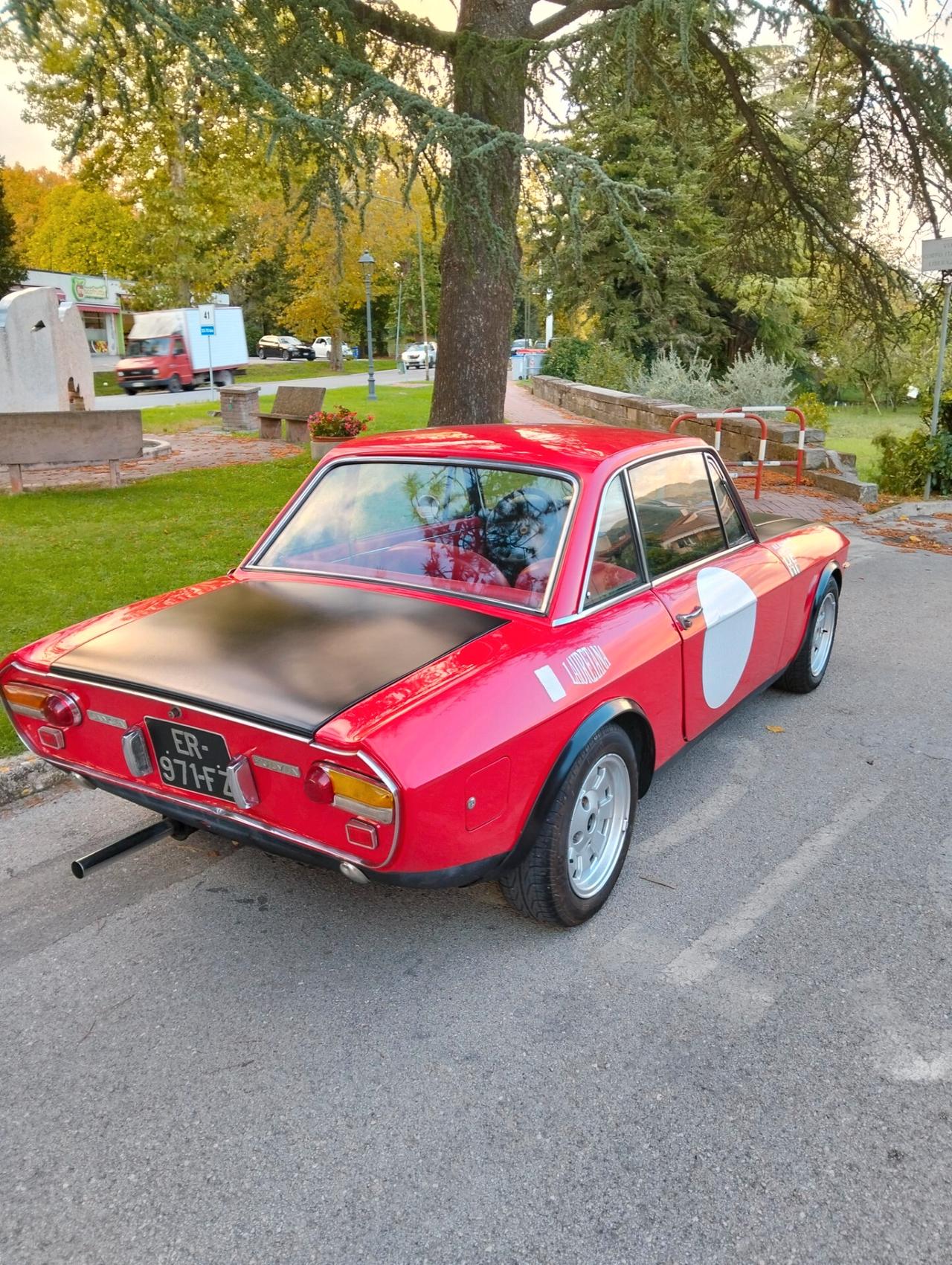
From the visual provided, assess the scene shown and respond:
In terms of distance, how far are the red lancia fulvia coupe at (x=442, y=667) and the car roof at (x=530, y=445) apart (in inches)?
0.6

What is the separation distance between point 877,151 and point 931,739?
9.26 metres

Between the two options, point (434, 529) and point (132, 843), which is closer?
point (132, 843)

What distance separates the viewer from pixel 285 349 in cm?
6075

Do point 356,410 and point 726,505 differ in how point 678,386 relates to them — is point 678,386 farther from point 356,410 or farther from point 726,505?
point 726,505

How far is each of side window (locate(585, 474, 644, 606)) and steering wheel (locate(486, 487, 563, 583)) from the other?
172 millimetres

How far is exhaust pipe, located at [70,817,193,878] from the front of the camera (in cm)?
289

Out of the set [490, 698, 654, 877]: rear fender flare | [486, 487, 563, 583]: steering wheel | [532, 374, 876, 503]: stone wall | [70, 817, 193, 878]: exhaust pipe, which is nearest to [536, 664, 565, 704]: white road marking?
[490, 698, 654, 877]: rear fender flare

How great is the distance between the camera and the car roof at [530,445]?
349 centimetres

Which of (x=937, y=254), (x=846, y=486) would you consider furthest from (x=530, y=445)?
(x=937, y=254)

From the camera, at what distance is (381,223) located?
3822 cm

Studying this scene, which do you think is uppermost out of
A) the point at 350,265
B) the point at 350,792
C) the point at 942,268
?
the point at 350,265

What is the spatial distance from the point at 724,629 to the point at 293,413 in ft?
45.8

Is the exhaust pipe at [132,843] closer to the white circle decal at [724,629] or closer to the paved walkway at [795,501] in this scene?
the white circle decal at [724,629]

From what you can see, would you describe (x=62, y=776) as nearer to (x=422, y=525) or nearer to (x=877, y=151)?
(x=422, y=525)
